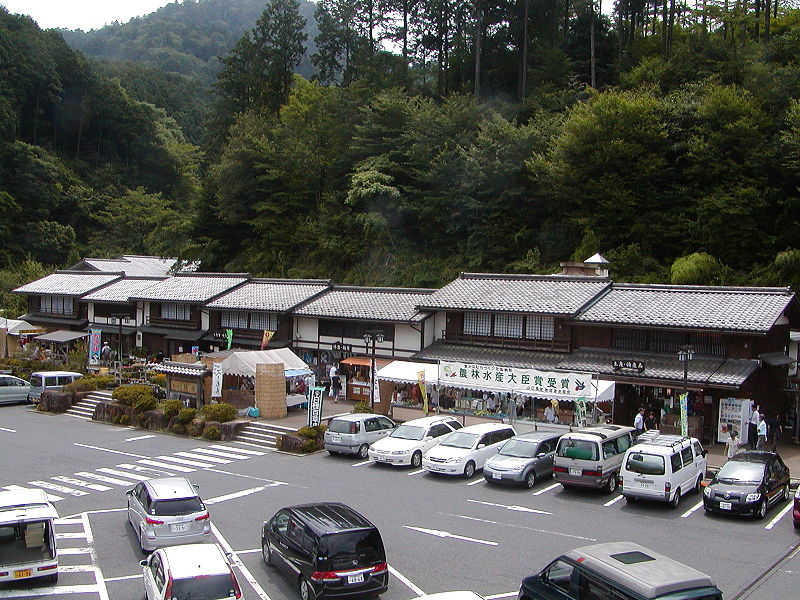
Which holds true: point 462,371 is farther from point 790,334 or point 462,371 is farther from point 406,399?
point 790,334

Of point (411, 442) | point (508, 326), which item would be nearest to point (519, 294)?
point (508, 326)

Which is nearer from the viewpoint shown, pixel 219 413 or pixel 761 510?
pixel 761 510

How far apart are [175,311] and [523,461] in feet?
93.3

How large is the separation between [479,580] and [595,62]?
1825 inches

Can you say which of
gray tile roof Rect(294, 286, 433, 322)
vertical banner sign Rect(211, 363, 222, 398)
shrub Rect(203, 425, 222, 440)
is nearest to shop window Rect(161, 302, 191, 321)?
gray tile roof Rect(294, 286, 433, 322)

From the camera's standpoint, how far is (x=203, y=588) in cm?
1124

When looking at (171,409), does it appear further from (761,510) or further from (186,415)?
(761,510)

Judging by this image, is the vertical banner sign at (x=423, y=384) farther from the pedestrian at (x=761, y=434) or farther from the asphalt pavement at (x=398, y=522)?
the pedestrian at (x=761, y=434)

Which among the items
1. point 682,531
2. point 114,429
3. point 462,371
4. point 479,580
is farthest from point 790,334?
point 114,429

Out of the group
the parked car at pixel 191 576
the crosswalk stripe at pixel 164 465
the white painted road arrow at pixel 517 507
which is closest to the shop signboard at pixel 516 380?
the white painted road arrow at pixel 517 507

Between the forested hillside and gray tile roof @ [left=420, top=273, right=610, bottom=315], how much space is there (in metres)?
7.73

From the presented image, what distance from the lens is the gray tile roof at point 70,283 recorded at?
1925 inches

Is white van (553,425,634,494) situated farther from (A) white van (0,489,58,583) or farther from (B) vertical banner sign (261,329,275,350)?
(B) vertical banner sign (261,329,275,350)

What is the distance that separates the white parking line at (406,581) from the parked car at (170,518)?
4.24 m
